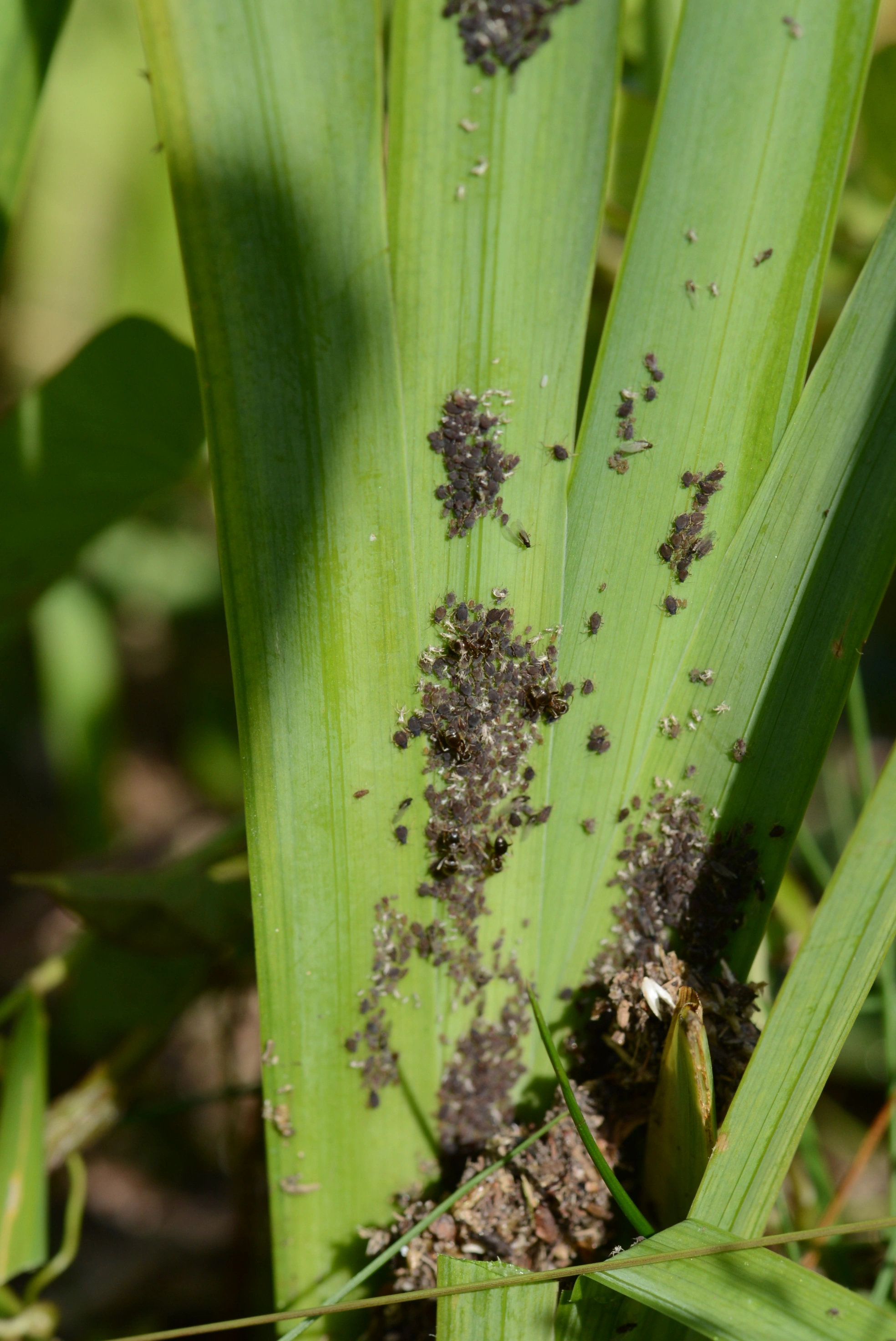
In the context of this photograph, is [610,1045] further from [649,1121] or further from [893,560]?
[893,560]

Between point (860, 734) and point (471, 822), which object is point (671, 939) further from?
point (860, 734)

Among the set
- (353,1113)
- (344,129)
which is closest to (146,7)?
(344,129)

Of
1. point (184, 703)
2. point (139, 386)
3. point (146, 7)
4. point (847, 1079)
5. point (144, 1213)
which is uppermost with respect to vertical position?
point (184, 703)

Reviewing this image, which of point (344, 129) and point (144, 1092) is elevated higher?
point (344, 129)

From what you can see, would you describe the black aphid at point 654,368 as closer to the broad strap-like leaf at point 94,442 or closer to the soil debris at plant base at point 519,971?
the soil debris at plant base at point 519,971

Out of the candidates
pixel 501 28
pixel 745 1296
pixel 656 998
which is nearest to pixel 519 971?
pixel 656 998

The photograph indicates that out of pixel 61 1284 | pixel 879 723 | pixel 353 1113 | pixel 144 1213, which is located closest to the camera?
pixel 353 1113

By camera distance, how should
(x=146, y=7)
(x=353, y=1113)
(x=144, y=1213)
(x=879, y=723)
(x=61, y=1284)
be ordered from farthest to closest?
1. (x=879, y=723)
2. (x=144, y=1213)
3. (x=61, y=1284)
4. (x=353, y=1113)
5. (x=146, y=7)

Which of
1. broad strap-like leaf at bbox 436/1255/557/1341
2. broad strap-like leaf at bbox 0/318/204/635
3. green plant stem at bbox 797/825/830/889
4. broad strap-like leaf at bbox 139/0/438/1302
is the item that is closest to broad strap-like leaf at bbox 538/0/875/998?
broad strap-like leaf at bbox 139/0/438/1302
